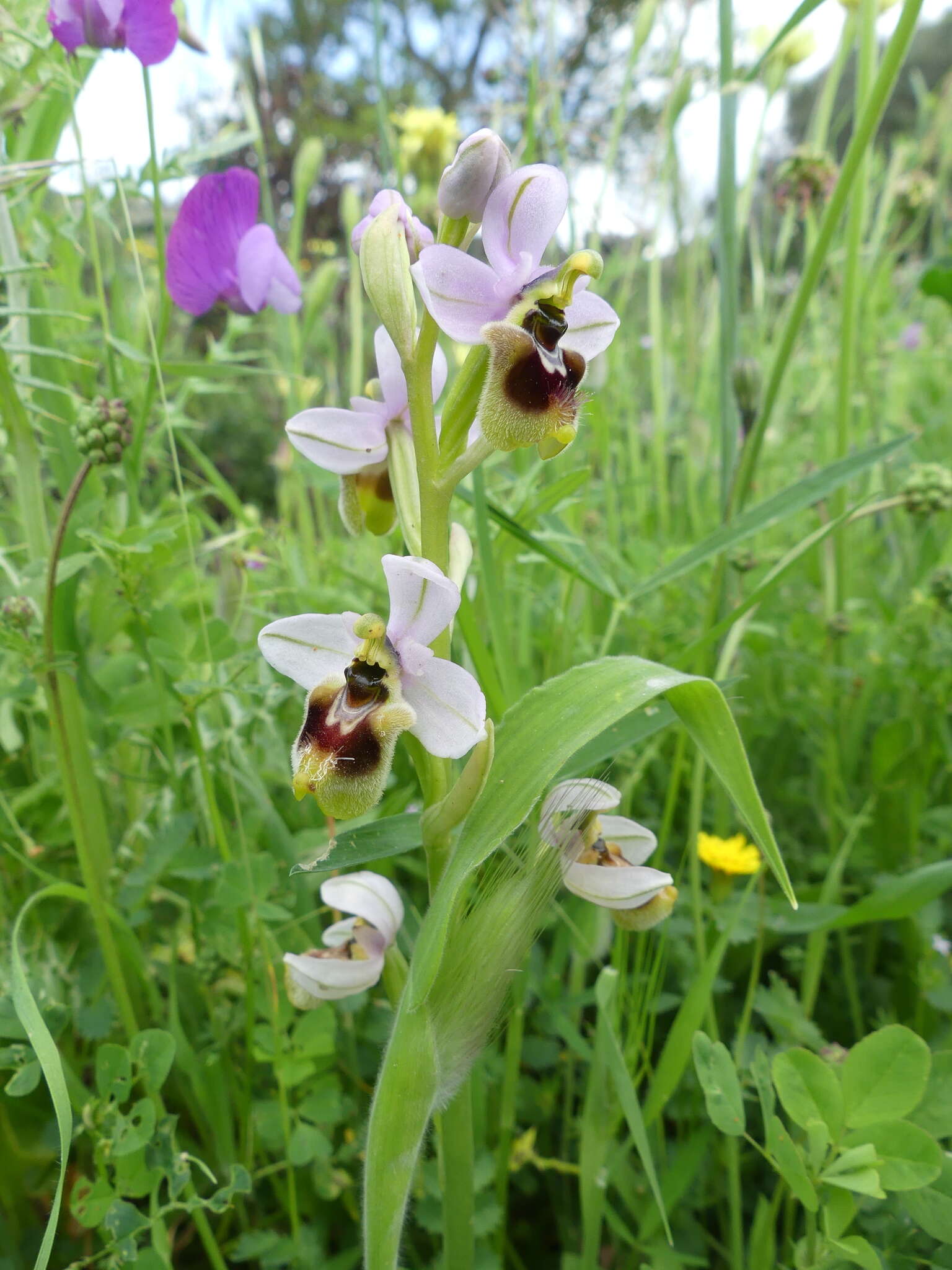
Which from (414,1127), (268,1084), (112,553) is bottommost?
(268,1084)

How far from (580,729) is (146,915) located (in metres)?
0.68

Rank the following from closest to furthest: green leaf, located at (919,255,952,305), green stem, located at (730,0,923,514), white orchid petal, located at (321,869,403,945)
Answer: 1. white orchid petal, located at (321,869,403,945)
2. green stem, located at (730,0,923,514)
3. green leaf, located at (919,255,952,305)

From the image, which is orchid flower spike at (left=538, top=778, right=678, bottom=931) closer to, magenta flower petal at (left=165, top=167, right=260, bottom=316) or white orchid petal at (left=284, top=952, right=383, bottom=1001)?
white orchid petal at (left=284, top=952, right=383, bottom=1001)

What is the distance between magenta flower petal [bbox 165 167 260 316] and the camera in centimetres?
93

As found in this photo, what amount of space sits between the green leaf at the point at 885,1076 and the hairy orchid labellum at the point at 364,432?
2.15ft

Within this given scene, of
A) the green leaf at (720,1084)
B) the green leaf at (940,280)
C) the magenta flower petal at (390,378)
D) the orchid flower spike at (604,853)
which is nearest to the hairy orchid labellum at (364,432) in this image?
the magenta flower petal at (390,378)

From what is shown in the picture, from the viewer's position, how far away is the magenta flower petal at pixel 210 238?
0.93m

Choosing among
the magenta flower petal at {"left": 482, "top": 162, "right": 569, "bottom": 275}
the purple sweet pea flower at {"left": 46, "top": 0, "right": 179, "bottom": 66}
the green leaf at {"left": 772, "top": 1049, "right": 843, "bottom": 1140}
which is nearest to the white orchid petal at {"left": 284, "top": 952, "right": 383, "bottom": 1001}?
the green leaf at {"left": 772, "top": 1049, "right": 843, "bottom": 1140}

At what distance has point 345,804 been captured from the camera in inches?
26.0

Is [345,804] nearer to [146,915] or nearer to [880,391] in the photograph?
[146,915]

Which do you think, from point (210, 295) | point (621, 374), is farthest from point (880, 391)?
point (210, 295)

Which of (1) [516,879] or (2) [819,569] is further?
(2) [819,569]

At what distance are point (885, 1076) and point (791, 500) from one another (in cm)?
56

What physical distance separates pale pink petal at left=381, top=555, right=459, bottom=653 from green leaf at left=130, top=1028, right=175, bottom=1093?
0.47 m
